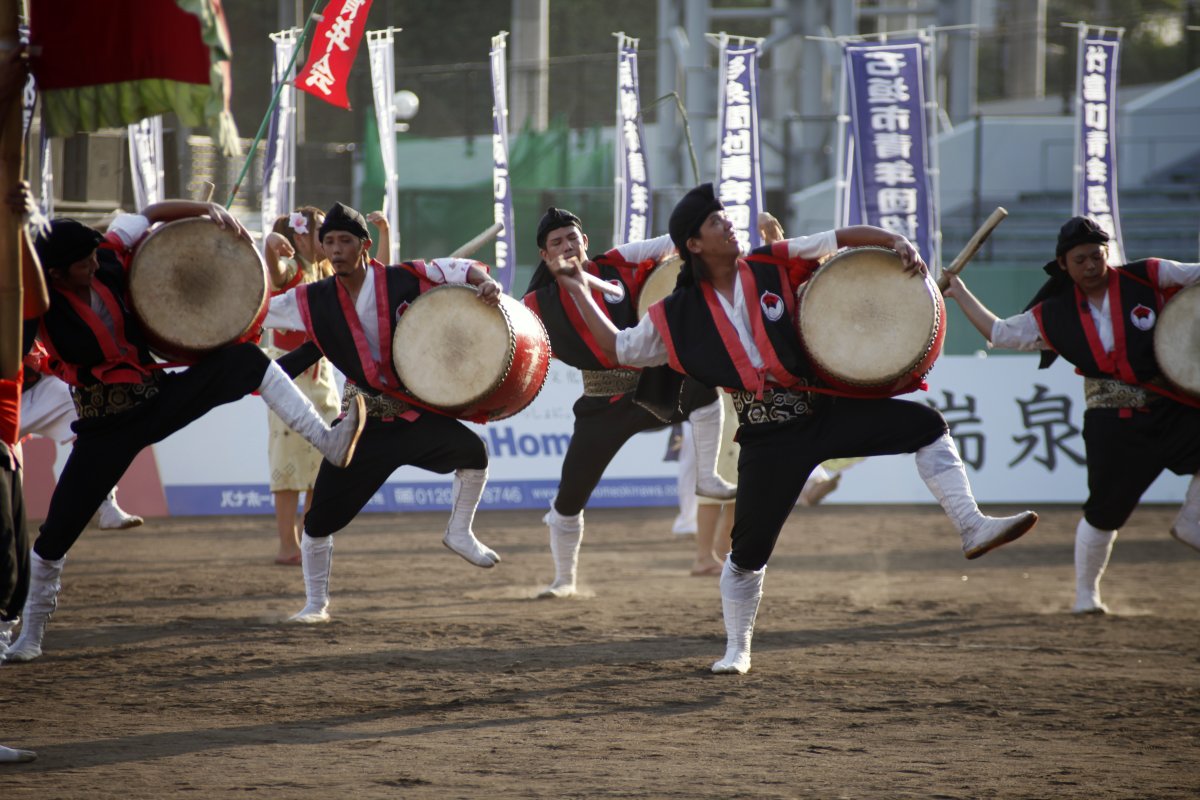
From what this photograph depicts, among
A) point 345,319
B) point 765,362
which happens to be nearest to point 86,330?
point 345,319

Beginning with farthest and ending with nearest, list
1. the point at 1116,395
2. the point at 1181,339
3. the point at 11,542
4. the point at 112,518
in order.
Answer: the point at 112,518 → the point at 1116,395 → the point at 1181,339 → the point at 11,542

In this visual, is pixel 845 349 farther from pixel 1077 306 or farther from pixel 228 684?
pixel 228 684

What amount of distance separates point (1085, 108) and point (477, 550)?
8.92 metres

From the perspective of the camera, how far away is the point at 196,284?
5.09 metres

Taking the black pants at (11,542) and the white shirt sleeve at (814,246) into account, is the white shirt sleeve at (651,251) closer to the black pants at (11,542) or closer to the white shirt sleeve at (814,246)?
the white shirt sleeve at (814,246)

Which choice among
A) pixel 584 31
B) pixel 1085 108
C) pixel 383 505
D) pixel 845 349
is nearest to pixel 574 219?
pixel 845 349

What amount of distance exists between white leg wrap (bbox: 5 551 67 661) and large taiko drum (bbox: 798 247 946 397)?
9.61 ft

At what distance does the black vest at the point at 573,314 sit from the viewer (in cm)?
636

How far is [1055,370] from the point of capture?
11375 mm

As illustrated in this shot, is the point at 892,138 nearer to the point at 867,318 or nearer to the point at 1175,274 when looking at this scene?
the point at 1175,274

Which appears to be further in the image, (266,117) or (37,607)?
(266,117)

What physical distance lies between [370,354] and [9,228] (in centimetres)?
196

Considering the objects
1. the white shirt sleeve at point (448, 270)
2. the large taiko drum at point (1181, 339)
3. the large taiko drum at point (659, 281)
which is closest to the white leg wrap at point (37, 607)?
the white shirt sleeve at point (448, 270)

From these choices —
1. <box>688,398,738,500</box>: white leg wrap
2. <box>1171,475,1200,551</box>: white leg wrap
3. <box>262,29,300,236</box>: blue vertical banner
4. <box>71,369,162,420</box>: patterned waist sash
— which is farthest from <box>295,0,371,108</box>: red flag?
<box>1171,475,1200,551</box>: white leg wrap
